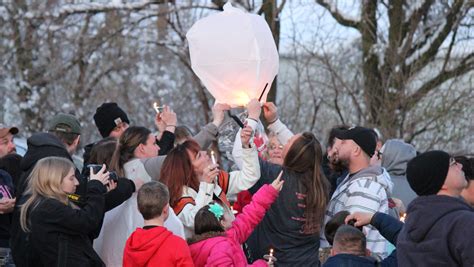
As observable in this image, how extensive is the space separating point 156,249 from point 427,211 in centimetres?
183

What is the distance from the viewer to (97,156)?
757 centimetres

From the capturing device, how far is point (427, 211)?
209 inches

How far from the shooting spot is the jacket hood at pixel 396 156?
30.9ft

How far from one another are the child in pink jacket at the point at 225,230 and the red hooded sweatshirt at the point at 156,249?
0.19 m

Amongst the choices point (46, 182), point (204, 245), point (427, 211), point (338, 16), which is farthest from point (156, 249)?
point (338, 16)

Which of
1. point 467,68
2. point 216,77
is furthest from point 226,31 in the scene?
point 467,68

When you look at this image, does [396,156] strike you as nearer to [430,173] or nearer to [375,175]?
[375,175]

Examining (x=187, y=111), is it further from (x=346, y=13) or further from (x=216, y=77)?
(x=216, y=77)

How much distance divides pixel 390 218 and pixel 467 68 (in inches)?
379

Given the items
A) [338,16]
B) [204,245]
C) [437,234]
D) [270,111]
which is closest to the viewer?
[437,234]

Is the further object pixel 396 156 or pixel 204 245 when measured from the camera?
pixel 396 156

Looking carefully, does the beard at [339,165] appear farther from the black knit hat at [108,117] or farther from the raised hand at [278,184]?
the black knit hat at [108,117]

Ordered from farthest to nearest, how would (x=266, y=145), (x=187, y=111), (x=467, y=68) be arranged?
(x=187, y=111), (x=467, y=68), (x=266, y=145)

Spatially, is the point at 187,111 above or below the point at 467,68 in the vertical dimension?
below
